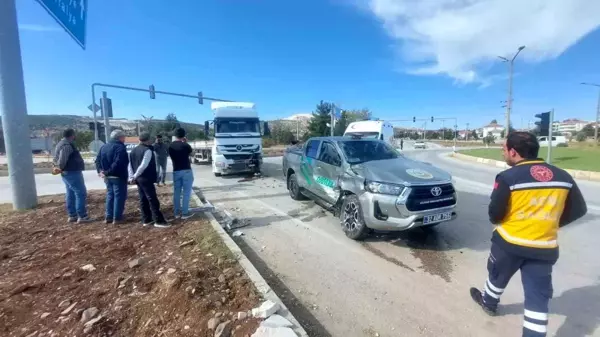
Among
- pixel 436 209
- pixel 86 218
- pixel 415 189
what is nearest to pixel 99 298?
pixel 86 218

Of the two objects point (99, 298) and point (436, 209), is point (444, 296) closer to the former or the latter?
point (436, 209)

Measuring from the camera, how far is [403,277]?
389 cm

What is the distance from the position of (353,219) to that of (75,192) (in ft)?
18.1

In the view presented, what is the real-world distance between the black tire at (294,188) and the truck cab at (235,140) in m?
4.83

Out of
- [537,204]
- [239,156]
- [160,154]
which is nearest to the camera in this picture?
[537,204]

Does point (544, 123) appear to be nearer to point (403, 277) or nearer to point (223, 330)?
point (403, 277)

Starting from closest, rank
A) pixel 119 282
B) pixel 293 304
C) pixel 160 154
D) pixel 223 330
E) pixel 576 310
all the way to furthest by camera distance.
Result: pixel 223 330
pixel 576 310
pixel 293 304
pixel 119 282
pixel 160 154

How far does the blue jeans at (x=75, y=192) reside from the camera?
19.2 feet

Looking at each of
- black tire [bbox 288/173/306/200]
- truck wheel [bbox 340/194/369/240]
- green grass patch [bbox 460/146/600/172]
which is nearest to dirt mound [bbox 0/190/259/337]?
truck wheel [bbox 340/194/369/240]

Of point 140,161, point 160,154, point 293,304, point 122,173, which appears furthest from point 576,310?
point 160,154

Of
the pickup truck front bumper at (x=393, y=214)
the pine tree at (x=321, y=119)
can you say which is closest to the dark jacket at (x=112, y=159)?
the pickup truck front bumper at (x=393, y=214)

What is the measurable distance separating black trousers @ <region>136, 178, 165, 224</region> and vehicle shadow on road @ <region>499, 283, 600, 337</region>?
553cm

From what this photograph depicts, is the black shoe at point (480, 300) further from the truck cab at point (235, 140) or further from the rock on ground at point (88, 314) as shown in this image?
the truck cab at point (235, 140)

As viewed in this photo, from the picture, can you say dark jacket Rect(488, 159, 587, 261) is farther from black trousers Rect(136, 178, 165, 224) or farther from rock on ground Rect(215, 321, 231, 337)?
black trousers Rect(136, 178, 165, 224)
